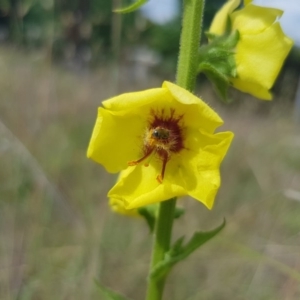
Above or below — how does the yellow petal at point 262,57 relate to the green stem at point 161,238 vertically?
above

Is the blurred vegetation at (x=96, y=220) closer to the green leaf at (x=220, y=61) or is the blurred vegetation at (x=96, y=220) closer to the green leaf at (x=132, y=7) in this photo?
the green leaf at (x=220, y=61)

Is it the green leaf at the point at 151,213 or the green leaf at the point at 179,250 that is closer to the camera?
the green leaf at the point at 179,250

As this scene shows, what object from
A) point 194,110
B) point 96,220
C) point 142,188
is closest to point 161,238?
point 142,188

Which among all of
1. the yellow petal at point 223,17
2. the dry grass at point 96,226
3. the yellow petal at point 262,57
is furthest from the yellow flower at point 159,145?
the dry grass at point 96,226

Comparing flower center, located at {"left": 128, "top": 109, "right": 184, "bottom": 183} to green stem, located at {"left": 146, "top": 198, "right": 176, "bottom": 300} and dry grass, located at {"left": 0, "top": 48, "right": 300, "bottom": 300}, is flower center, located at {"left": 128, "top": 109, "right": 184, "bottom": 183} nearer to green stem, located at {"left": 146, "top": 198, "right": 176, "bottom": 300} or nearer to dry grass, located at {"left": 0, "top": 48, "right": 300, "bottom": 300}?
green stem, located at {"left": 146, "top": 198, "right": 176, "bottom": 300}

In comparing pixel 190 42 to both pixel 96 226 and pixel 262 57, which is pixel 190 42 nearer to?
pixel 262 57

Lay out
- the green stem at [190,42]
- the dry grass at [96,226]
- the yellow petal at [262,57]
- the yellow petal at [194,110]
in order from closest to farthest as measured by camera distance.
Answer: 1. the yellow petal at [194,110]
2. the green stem at [190,42]
3. the yellow petal at [262,57]
4. the dry grass at [96,226]
